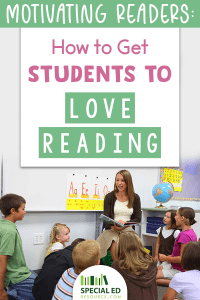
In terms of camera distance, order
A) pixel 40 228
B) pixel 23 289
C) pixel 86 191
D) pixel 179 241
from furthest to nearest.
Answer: pixel 86 191
pixel 40 228
pixel 179 241
pixel 23 289

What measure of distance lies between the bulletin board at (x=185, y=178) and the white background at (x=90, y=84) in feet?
2.46

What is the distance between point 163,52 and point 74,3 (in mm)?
1069

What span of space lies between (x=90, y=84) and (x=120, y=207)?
4.40 feet

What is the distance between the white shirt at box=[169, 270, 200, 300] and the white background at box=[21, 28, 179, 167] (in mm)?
2118

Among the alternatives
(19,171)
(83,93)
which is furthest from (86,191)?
(83,93)

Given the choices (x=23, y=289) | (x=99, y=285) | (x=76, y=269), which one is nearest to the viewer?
(x=99, y=285)

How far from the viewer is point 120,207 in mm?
3480

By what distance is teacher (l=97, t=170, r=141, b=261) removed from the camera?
3.39 metres

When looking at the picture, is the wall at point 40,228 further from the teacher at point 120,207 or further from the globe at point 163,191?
the globe at point 163,191

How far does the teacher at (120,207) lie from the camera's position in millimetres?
3395

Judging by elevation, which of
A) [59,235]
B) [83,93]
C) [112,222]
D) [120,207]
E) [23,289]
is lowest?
[23,289]

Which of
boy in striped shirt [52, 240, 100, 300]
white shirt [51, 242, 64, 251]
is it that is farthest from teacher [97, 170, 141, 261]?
boy in striped shirt [52, 240, 100, 300]

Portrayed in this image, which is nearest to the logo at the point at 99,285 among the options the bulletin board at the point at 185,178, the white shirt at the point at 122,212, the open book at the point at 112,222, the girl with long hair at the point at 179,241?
the open book at the point at 112,222

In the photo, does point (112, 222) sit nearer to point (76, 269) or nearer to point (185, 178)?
point (76, 269)
